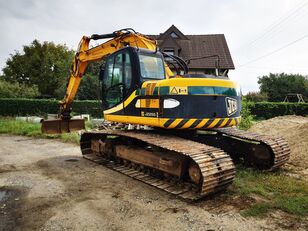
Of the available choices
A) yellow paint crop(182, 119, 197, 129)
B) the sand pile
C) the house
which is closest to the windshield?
yellow paint crop(182, 119, 197, 129)

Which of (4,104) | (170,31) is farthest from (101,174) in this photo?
(170,31)

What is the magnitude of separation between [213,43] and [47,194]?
28270 millimetres

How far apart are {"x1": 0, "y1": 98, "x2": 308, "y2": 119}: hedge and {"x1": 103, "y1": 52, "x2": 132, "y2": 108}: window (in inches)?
619

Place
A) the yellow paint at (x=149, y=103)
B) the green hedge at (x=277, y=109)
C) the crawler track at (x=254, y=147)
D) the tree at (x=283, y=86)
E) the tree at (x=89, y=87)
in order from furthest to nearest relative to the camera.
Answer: the tree at (x=283, y=86), the tree at (x=89, y=87), the green hedge at (x=277, y=109), the crawler track at (x=254, y=147), the yellow paint at (x=149, y=103)

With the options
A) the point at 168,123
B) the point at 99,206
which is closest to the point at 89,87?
the point at 168,123

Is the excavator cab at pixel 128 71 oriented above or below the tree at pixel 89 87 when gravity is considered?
below

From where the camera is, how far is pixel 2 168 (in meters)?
7.00

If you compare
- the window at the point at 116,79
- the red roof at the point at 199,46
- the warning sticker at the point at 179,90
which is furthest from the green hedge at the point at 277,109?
the warning sticker at the point at 179,90

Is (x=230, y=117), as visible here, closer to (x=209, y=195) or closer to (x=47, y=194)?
(x=209, y=195)

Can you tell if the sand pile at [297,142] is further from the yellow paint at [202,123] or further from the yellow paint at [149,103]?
the yellow paint at [149,103]

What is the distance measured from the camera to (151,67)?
6.31m

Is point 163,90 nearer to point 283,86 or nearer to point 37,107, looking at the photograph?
point 37,107

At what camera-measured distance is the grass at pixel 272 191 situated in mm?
4199

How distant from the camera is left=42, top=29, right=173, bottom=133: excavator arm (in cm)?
724
